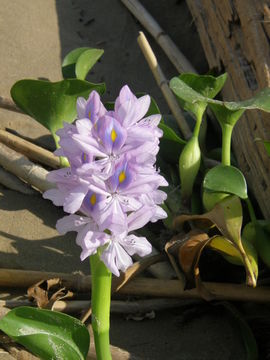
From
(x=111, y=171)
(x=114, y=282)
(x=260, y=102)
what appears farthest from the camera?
(x=114, y=282)

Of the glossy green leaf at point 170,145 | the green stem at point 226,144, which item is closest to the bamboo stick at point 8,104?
the glossy green leaf at point 170,145

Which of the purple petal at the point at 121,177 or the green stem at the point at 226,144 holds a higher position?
the purple petal at the point at 121,177

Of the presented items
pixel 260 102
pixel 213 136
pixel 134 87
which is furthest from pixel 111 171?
pixel 134 87

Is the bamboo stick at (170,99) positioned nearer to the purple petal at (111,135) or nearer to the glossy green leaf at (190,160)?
the glossy green leaf at (190,160)

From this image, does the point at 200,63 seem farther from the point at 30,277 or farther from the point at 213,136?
the point at 30,277

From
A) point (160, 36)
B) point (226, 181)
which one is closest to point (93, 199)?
point (226, 181)

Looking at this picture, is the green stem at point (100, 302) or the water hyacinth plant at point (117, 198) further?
the green stem at point (100, 302)
